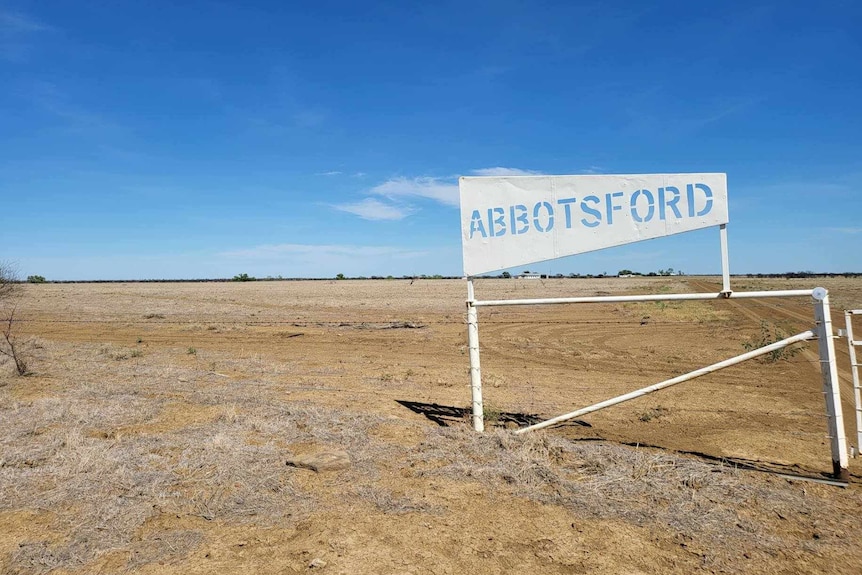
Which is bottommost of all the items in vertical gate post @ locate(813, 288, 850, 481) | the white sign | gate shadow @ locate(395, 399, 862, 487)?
gate shadow @ locate(395, 399, 862, 487)

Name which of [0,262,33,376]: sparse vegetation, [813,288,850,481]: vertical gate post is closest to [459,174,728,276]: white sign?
[813,288,850,481]: vertical gate post

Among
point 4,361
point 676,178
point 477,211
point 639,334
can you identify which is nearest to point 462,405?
point 477,211

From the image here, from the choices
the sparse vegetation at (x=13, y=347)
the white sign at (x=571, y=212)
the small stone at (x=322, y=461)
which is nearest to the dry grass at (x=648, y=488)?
the small stone at (x=322, y=461)

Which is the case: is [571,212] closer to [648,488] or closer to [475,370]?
[475,370]

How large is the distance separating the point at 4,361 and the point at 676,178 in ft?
48.6

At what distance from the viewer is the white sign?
5859mm

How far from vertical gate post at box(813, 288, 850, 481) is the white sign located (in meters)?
1.33

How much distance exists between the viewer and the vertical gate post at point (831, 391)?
495cm

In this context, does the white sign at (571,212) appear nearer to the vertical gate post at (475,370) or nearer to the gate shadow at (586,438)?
the vertical gate post at (475,370)

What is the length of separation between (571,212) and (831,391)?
126 inches

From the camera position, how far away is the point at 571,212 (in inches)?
249

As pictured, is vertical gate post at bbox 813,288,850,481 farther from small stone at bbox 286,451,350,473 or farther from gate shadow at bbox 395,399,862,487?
small stone at bbox 286,451,350,473

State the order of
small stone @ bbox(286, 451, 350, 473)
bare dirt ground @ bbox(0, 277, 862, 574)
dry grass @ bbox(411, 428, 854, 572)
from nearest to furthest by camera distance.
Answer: bare dirt ground @ bbox(0, 277, 862, 574), dry grass @ bbox(411, 428, 854, 572), small stone @ bbox(286, 451, 350, 473)

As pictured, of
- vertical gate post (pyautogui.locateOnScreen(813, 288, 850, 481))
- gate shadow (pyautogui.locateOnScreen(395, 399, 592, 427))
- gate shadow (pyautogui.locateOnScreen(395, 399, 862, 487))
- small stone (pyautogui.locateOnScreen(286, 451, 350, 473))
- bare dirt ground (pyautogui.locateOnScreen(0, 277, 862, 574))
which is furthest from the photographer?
gate shadow (pyautogui.locateOnScreen(395, 399, 592, 427))
